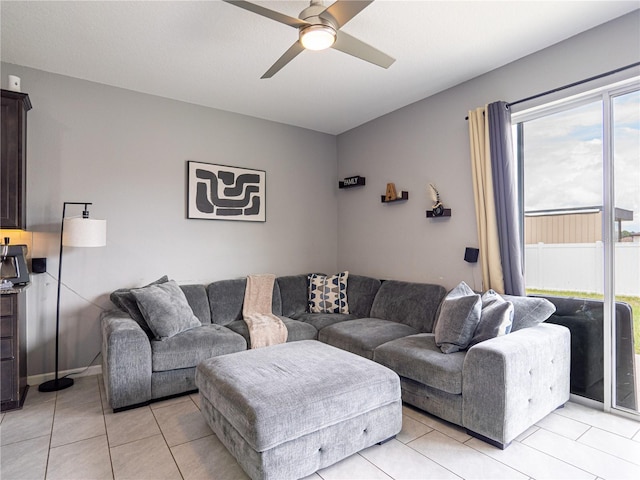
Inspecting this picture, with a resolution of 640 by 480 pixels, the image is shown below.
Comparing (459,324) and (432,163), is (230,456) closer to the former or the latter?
(459,324)

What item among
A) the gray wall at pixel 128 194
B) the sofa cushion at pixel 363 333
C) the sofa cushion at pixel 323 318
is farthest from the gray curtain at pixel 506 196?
the gray wall at pixel 128 194

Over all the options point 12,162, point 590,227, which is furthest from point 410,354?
point 12,162

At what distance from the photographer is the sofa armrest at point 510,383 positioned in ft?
6.77

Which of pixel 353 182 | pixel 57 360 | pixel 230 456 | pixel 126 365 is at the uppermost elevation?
pixel 353 182

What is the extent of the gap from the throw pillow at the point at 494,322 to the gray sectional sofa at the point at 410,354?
8cm

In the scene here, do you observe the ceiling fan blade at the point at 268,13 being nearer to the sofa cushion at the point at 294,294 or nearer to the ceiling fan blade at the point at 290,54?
the ceiling fan blade at the point at 290,54

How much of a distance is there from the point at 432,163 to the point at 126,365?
3.23 metres

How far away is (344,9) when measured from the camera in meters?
1.88

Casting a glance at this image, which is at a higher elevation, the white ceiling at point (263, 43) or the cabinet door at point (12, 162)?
the white ceiling at point (263, 43)

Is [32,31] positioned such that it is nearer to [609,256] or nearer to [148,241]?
[148,241]

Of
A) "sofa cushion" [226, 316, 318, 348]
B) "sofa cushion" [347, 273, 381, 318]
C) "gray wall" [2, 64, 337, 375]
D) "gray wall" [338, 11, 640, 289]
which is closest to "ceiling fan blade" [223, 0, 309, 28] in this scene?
"gray wall" [338, 11, 640, 289]

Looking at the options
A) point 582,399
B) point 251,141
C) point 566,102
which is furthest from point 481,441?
point 251,141

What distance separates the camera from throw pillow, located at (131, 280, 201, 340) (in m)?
2.82

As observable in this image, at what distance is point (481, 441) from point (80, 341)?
11.1 feet
